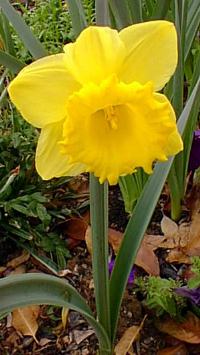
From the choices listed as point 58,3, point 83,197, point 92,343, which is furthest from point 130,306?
point 58,3

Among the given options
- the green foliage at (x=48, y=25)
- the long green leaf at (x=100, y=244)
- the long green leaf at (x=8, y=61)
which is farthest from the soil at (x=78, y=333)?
the green foliage at (x=48, y=25)

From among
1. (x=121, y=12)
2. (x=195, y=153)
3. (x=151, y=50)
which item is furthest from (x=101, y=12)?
(x=195, y=153)

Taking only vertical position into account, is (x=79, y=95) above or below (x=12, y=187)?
above

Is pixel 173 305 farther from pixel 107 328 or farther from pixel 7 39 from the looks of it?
pixel 7 39

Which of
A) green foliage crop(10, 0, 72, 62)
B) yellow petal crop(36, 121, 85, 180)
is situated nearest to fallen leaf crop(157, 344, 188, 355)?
yellow petal crop(36, 121, 85, 180)

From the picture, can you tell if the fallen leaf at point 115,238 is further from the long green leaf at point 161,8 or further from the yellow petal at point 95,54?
the yellow petal at point 95,54

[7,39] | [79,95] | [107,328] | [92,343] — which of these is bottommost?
[92,343]

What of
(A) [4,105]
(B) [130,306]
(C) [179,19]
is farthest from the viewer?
(A) [4,105]

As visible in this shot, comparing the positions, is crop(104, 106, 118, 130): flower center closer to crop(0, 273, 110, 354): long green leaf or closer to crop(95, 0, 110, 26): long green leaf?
crop(95, 0, 110, 26): long green leaf
